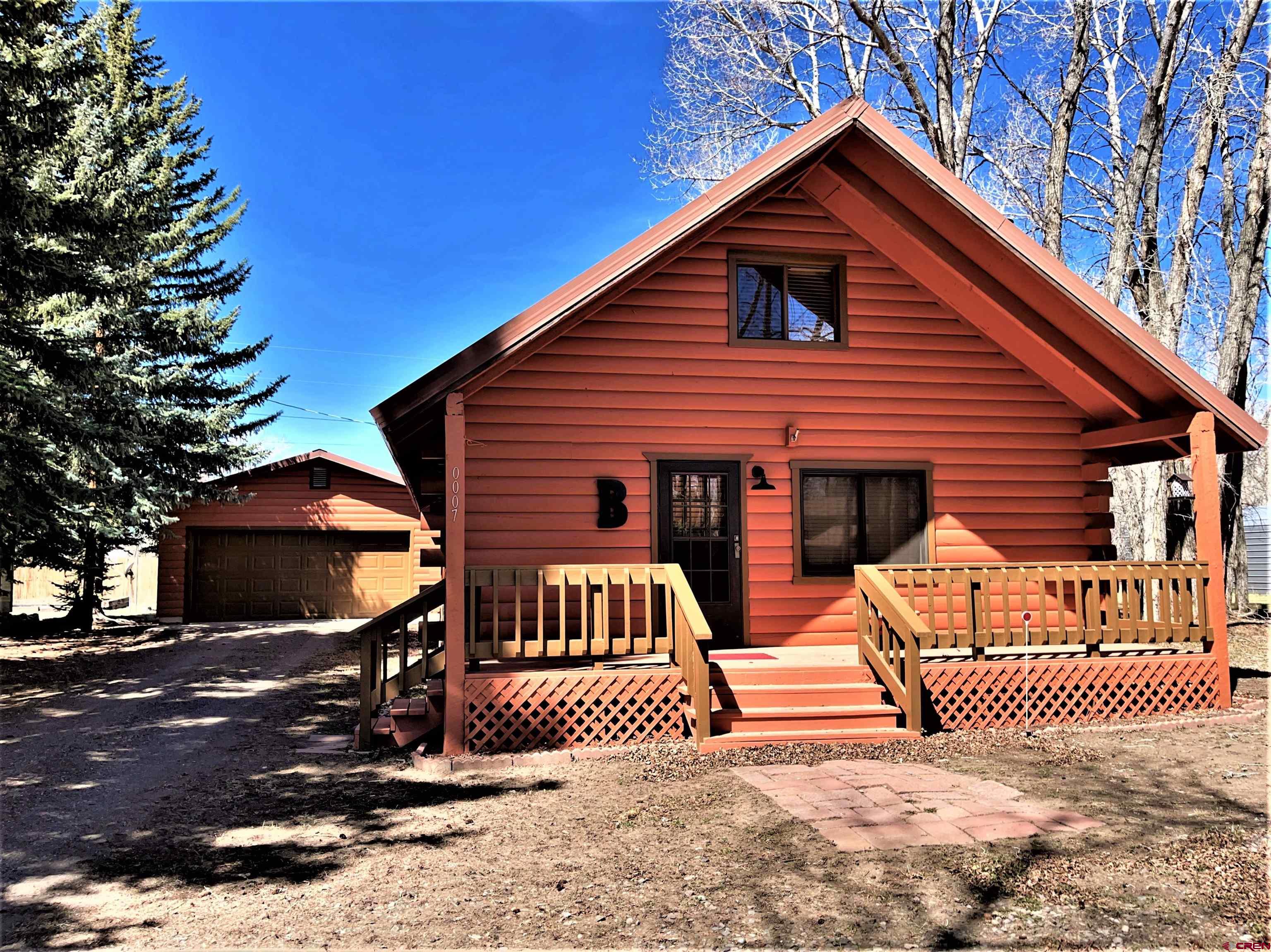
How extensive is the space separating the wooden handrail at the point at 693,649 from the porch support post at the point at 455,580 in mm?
1818

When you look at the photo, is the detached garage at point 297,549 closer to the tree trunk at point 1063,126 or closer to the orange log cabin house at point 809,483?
the orange log cabin house at point 809,483

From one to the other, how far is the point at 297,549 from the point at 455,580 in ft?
53.3

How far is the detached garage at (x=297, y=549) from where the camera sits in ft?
68.4

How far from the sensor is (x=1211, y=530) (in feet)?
27.0

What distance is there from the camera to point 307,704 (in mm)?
10055

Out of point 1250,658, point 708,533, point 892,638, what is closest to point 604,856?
point 892,638

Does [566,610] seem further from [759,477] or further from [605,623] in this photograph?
[759,477]

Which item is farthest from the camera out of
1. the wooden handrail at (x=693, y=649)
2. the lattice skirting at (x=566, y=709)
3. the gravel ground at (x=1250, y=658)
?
the gravel ground at (x=1250, y=658)

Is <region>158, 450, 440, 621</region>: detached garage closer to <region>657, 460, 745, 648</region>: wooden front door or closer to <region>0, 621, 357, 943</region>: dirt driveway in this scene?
<region>0, 621, 357, 943</region>: dirt driveway

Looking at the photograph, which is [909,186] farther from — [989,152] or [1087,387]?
[989,152]

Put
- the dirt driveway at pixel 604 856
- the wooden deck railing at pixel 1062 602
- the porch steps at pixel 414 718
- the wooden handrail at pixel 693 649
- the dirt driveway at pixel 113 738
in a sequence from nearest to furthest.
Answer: the dirt driveway at pixel 604 856 < the dirt driveway at pixel 113 738 < the wooden handrail at pixel 693 649 < the porch steps at pixel 414 718 < the wooden deck railing at pixel 1062 602

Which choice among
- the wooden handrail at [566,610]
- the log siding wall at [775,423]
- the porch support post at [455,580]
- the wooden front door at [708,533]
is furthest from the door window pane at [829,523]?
the porch support post at [455,580]

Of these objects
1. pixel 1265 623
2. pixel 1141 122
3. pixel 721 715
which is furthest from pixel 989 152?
pixel 721 715

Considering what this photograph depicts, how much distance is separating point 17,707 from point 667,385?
8.55 meters
